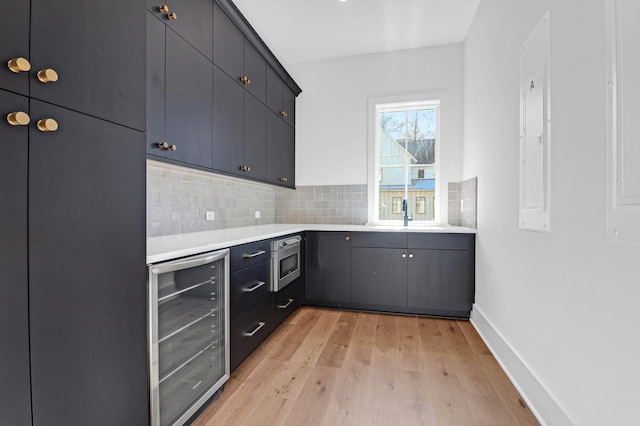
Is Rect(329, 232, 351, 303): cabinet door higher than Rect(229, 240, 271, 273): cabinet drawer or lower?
lower

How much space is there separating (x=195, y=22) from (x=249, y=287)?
5.80 feet

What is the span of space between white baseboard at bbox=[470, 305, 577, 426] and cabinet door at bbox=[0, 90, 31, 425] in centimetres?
195

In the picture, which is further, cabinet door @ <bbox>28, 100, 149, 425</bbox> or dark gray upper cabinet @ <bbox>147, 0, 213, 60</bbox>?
dark gray upper cabinet @ <bbox>147, 0, 213, 60</bbox>

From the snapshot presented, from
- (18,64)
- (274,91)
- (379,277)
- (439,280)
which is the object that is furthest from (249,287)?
(274,91)

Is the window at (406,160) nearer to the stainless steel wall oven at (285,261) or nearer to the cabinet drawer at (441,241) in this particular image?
the cabinet drawer at (441,241)

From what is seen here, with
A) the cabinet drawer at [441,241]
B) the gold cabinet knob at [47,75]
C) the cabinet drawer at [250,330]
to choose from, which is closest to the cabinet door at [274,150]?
the cabinet drawer at [250,330]

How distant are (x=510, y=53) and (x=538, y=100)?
25.0 inches

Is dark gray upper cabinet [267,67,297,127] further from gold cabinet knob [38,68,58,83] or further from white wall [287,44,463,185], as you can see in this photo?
gold cabinet knob [38,68,58,83]

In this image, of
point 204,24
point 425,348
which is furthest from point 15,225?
point 425,348

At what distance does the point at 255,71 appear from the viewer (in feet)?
9.38

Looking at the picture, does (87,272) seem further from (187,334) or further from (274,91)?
(274,91)

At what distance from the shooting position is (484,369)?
2080mm

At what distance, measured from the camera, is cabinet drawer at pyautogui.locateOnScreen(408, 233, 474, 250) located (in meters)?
2.98

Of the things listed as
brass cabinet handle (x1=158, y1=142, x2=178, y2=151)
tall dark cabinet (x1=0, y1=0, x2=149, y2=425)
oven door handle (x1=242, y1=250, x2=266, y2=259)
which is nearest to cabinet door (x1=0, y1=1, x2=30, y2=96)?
tall dark cabinet (x1=0, y1=0, x2=149, y2=425)
